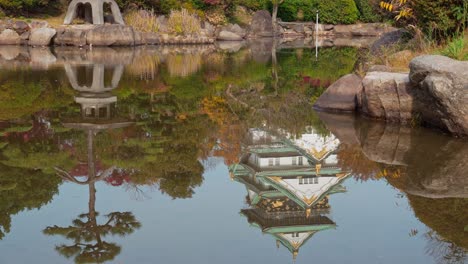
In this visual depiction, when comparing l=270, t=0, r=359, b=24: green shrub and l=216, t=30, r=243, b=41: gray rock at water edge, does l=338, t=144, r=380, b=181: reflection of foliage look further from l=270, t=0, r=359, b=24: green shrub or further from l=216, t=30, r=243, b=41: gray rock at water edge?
l=270, t=0, r=359, b=24: green shrub

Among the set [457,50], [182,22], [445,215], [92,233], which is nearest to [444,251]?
[445,215]

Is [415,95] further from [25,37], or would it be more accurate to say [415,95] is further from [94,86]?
[25,37]

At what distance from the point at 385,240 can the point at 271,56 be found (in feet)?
74.5

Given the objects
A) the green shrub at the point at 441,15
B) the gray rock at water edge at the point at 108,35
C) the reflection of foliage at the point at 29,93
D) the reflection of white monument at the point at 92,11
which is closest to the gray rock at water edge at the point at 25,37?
the reflection of white monument at the point at 92,11

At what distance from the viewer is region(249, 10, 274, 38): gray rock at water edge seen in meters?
43.5

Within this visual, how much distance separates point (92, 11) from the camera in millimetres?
32812

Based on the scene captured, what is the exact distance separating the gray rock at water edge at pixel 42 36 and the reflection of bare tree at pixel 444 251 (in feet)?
90.8

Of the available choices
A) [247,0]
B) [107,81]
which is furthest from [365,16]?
[107,81]

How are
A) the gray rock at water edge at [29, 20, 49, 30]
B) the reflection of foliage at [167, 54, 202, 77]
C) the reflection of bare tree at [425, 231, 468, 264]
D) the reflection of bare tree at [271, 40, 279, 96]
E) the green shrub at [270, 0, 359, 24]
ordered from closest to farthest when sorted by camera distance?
the reflection of bare tree at [425, 231, 468, 264]
the reflection of bare tree at [271, 40, 279, 96]
the reflection of foliage at [167, 54, 202, 77]
the gray rock at water edge at [29, 20, 49, 30]
the green shrub at [270, 0, 359, 24]

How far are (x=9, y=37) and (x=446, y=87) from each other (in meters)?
26.1

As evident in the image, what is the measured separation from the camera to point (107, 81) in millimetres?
17031

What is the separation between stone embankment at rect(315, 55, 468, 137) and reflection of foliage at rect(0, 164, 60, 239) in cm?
554

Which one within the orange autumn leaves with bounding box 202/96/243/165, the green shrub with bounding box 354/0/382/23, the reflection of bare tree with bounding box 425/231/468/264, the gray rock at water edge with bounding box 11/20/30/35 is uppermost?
the green shrub with bounding box 354/0/382/23

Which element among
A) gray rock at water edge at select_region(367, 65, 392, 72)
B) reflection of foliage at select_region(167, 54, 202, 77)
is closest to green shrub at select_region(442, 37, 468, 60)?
gray rock at water edge at select_region(367, 65, 392, 72)
